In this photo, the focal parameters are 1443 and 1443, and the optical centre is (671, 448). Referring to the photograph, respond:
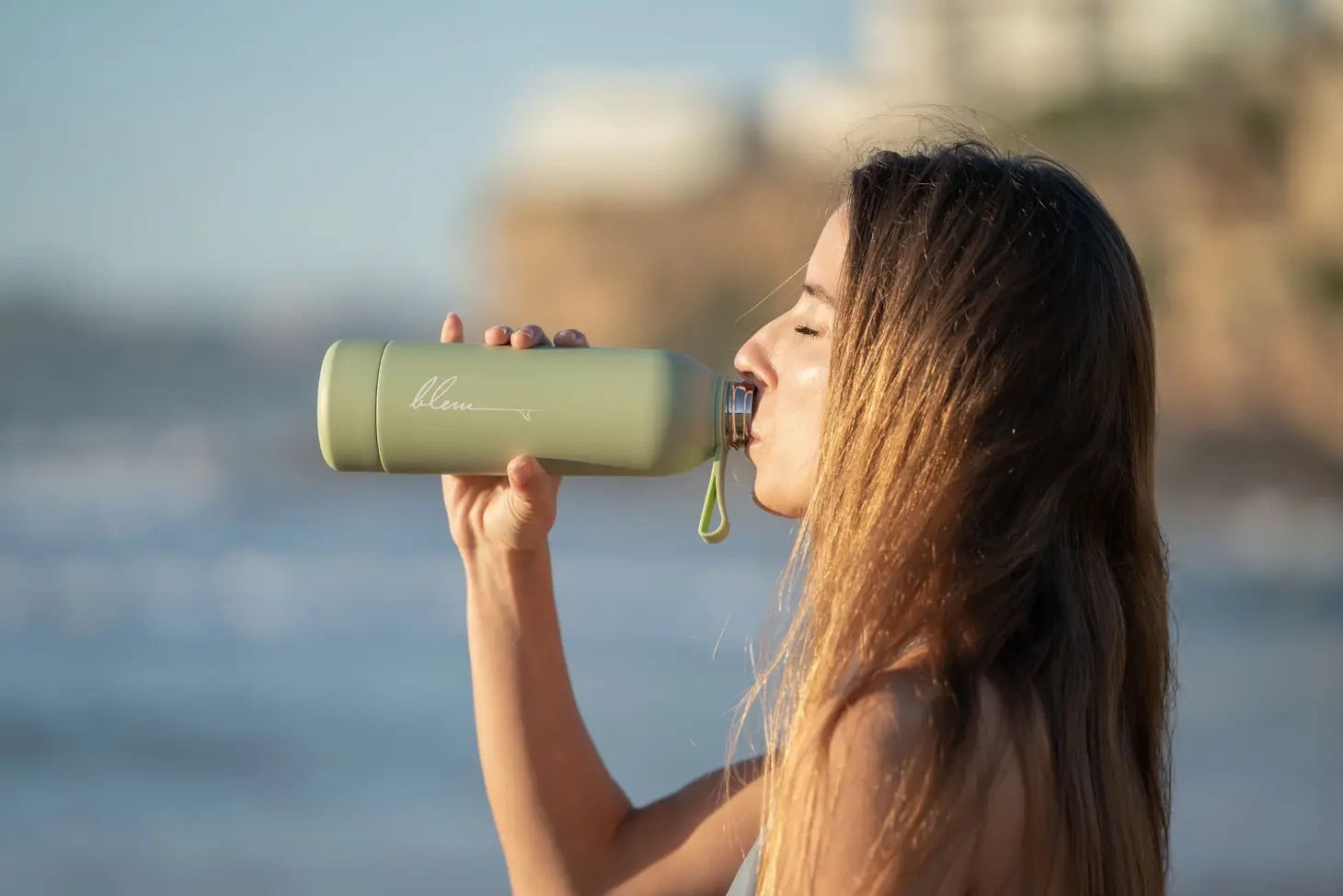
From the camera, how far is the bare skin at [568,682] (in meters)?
1.87

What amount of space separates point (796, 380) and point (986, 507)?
1.09 ft

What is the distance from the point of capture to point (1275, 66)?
27.8 meters

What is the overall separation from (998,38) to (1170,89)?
12.6 m

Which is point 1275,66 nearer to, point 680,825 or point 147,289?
point 147,289

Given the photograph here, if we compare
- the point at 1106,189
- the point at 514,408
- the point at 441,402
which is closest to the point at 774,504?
the point at 514,408

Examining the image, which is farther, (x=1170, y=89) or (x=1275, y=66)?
(x=1170, y=89)

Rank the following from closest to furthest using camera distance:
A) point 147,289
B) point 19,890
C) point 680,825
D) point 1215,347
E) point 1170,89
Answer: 1. point 680,825
2. point 19,890
3. point 1215,347
4. point 1170,89
5. point 147,289

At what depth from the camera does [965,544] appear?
164cm

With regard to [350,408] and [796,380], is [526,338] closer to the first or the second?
[350,408]

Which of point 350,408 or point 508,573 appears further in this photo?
point 508,573

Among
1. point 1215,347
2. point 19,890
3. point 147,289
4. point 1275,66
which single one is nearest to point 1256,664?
point 19,890

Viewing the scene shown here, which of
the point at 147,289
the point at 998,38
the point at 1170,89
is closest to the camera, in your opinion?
the point at 1170,89

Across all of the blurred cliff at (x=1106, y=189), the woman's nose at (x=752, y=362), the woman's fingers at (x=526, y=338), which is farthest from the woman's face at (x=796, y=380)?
the blurred cliff at (x=1106, y=189)

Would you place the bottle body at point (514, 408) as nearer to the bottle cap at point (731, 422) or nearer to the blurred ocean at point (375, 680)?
the bottle cap at point (731, 422)
